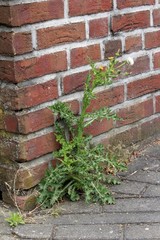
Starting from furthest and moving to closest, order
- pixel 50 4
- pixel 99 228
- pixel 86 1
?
pixel 86 1, pixel 50 4, pixel 99 228

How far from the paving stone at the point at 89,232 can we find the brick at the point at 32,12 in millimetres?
811

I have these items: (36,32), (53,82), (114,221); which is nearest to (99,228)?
(114,221)

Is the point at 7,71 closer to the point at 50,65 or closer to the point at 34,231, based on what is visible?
the point at 50,65

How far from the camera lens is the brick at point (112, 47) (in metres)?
2.76

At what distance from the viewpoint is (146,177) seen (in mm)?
2695

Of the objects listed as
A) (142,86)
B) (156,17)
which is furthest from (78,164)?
(156,17)

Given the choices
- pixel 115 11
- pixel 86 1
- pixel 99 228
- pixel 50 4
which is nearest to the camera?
pixel 99 228

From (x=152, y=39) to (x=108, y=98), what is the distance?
453mm

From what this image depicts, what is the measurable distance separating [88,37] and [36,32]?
13.6 inches

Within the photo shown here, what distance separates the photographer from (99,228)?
2.23 m

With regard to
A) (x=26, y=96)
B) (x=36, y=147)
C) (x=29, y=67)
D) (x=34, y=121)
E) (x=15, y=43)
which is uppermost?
(x=15, y=43)

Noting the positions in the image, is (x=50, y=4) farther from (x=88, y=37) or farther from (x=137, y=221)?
(x=137, y=221)

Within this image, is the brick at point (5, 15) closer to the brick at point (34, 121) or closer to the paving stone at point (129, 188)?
the brick at point (34, 121)

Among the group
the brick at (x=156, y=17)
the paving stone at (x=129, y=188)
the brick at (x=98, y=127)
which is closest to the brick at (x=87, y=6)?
the brick at (x=156, y=17)
